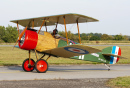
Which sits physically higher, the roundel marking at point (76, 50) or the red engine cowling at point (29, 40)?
the red engine cowling at point (29, 40)

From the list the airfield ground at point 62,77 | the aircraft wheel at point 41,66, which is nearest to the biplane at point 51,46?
the aircraft wheel at point 41,66

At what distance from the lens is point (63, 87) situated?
7.34 meters

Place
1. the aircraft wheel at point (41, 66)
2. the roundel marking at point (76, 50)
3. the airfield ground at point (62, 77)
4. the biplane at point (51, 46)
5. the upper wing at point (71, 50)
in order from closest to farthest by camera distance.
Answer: the airfield ground at point (62, 77) → the upper wing at point (71, 50) → the roundel marking at point (76, 50) → the biplane at point (51, 46) → the aircraft wheel at point (41, 66)

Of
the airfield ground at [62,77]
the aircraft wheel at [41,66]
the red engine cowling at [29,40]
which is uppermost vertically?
the red engine cowling at [29,40]

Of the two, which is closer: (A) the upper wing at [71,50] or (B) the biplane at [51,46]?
(A) the upper wing at [71,50]

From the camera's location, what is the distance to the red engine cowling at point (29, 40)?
11.0 meters

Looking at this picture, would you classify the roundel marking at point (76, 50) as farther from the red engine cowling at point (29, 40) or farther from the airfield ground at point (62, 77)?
the red engine cowling at point (29, 40)

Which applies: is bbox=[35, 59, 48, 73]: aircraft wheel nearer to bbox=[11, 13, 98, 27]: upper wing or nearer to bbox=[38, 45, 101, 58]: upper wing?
bbox=[38, 45, 101, 58]: upper wing

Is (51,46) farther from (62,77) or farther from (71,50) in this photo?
(62,77)

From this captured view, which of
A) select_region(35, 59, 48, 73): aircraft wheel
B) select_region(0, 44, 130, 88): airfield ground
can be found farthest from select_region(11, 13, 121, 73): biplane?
select_region(0, 44, 130, 88): airfield ground

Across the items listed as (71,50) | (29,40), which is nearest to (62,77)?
(71,50)

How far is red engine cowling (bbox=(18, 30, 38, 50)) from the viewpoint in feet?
36.0

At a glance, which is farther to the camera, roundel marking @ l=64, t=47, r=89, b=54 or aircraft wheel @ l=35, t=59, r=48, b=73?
aircraft wheel @ l=35, t=59, r=48, b=73

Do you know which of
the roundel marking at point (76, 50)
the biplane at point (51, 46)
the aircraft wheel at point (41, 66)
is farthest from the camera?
the aircraft wheel at point (41, 66)
